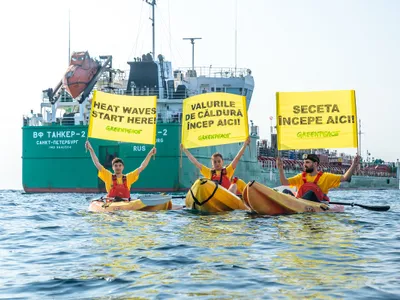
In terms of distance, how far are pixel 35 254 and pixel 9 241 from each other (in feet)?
5.89

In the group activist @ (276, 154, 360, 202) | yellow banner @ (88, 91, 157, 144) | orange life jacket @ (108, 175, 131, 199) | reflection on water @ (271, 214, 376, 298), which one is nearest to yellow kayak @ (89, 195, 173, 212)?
orange life jacket @ (108, 175, 131, 199)

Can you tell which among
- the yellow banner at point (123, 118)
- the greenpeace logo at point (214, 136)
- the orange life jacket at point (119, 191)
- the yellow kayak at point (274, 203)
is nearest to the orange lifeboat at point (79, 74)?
the yellow banner at point (123, 118)

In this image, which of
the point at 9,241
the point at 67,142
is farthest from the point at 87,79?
the point at 9,241

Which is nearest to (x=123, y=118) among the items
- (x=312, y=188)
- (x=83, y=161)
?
(x=312, y=188)

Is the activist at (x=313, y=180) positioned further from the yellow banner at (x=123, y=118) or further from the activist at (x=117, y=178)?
the yellow banner at (x=123, y=118)

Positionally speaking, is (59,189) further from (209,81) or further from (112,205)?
(112,205)

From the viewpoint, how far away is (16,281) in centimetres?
795

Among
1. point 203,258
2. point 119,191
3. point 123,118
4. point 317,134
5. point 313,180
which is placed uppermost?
point 123,118

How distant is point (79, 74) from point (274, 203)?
2634cm

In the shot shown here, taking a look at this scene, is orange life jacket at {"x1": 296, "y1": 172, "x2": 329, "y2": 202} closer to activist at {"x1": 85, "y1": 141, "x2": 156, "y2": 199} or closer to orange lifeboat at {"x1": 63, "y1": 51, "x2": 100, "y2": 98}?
activist at {"x1": 85, "y1": 141, "x2": 156, "y2": 199}

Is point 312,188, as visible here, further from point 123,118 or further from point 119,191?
point 123,118

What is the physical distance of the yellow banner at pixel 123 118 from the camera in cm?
1880

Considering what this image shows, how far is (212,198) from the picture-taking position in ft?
54.1

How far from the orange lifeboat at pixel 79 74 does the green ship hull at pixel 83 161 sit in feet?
11.3
